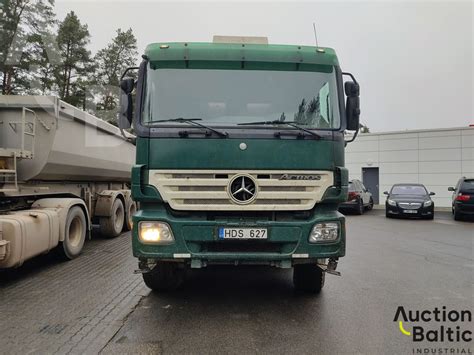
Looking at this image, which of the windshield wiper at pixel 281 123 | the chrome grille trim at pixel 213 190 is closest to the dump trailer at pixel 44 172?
the chrome grille trim at pixel 213 190

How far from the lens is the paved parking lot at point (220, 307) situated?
3652mm

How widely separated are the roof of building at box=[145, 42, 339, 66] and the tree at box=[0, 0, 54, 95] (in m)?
22.0

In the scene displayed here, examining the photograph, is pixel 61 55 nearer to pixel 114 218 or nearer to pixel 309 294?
pixel 114 218

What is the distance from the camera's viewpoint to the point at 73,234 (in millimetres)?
7879

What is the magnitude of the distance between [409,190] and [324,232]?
14.7 m

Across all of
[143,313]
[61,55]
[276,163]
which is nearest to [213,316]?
[143,313]

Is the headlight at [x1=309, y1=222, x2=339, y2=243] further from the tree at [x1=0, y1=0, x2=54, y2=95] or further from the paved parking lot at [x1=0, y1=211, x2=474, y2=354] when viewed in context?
the tree at [x1=0, y1=0, x2=54, y2=95]

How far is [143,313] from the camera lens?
175 inches

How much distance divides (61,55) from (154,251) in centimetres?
2966

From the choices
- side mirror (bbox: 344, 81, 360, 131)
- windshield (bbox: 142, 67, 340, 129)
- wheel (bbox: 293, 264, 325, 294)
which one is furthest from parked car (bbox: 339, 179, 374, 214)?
windshield (bbox: 142, 67, 340, 129)

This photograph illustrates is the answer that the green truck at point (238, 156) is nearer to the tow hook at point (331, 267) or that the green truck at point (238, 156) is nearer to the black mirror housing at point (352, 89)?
the tow hook at point (331, 267)

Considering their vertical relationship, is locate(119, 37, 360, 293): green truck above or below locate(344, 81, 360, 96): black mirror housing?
below

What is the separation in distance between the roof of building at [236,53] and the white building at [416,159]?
71.9ft

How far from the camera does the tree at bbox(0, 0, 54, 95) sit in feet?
74.0
